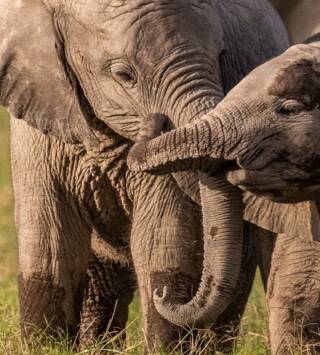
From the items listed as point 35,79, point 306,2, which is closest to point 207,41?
point 35,79

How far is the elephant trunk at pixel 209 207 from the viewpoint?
6.76 metres

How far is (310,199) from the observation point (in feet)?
23.0

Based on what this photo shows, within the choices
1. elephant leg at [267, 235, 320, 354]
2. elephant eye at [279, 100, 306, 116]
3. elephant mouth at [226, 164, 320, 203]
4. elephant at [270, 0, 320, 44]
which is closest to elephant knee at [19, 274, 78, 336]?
elephant leg at [267, 235, 320, 354]

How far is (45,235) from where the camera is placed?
8117 millimetres

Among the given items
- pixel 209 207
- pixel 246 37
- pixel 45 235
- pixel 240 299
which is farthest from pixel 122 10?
pixel 240 299

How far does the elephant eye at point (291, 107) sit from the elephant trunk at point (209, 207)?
195mm

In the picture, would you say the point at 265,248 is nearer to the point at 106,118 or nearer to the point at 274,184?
the point at 106,118

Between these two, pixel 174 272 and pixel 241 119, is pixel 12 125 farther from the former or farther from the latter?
pixel 241 119

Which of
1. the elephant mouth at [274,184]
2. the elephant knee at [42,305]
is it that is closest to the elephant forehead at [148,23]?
the elephant mouth at [274,184]

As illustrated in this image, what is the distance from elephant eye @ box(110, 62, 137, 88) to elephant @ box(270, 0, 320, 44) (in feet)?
6.50

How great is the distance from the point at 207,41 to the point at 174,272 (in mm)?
977

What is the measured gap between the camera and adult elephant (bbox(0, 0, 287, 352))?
750 cm

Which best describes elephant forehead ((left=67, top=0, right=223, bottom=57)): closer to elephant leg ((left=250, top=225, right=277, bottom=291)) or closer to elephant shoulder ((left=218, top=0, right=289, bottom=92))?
elephant shoulder ((left=218, top=0, right=289, bottom=92))

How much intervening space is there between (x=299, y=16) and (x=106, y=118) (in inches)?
84.4
